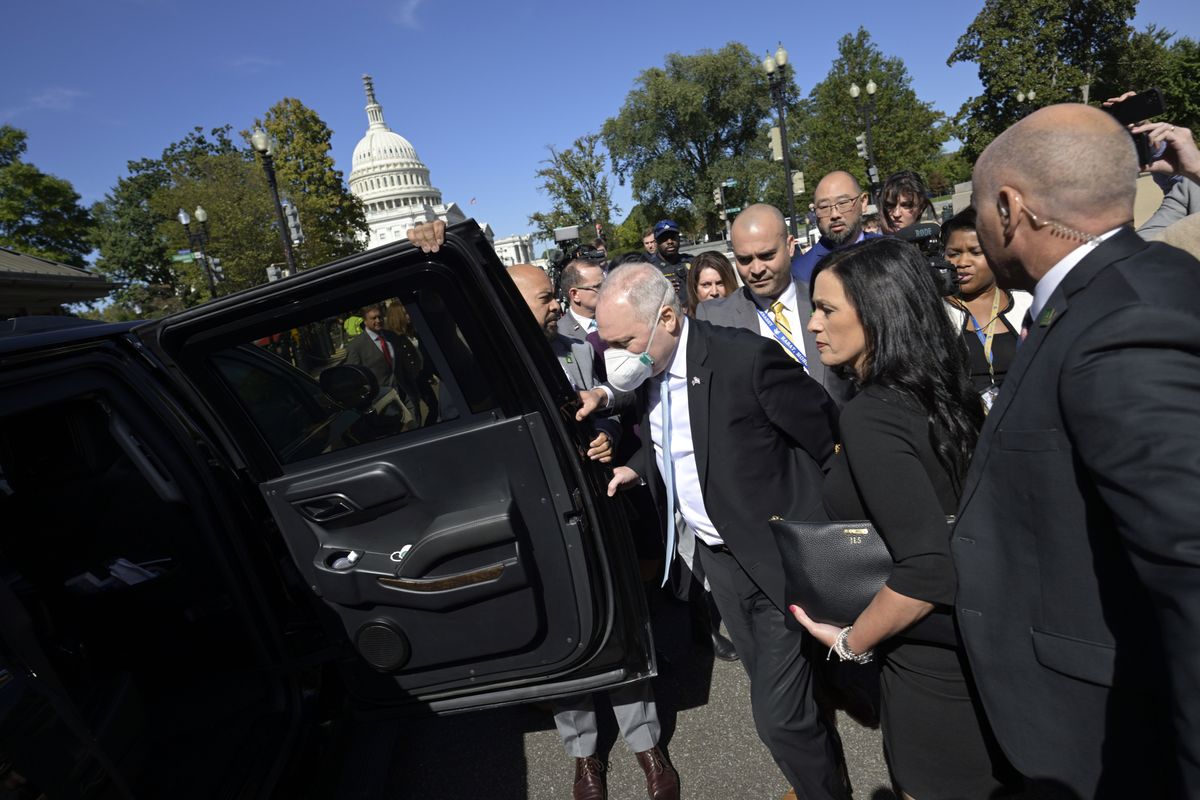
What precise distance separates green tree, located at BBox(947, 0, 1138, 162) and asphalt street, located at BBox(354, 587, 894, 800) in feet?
144

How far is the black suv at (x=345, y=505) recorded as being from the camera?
2.32m

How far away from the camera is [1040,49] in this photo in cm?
3850

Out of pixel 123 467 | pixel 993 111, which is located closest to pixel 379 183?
pixel 993 111

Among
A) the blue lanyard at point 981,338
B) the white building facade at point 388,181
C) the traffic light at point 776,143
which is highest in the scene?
the white building facade at point 388,181

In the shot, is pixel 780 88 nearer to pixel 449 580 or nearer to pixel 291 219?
pixel 291 219

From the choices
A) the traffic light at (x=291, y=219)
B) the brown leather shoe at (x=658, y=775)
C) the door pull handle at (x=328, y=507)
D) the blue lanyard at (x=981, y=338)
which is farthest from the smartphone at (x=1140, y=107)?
the traffic light at (x=291, y=219)

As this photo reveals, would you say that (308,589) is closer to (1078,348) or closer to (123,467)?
(123,467)

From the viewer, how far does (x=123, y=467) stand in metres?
3.28

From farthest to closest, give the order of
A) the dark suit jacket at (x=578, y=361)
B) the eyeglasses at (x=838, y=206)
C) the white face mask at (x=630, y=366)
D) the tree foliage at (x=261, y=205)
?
the tree foliage at (x=261, y=205)
the eyeglasses at (x=838, y=206)
the dark suit jacket at (x=578, y=361)
the white face mask at (x=630, y=366)

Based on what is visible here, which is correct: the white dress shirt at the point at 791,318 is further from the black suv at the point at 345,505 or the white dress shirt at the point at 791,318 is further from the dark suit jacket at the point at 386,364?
the dark suit jacket at the point at 386,364

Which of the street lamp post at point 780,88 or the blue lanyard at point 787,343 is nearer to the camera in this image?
the blue lanyard at point 787,343

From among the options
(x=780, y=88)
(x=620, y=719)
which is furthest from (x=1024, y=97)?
(x=620, y=719)

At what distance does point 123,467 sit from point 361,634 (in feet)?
5.27

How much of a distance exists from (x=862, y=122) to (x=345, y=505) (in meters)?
60.7
